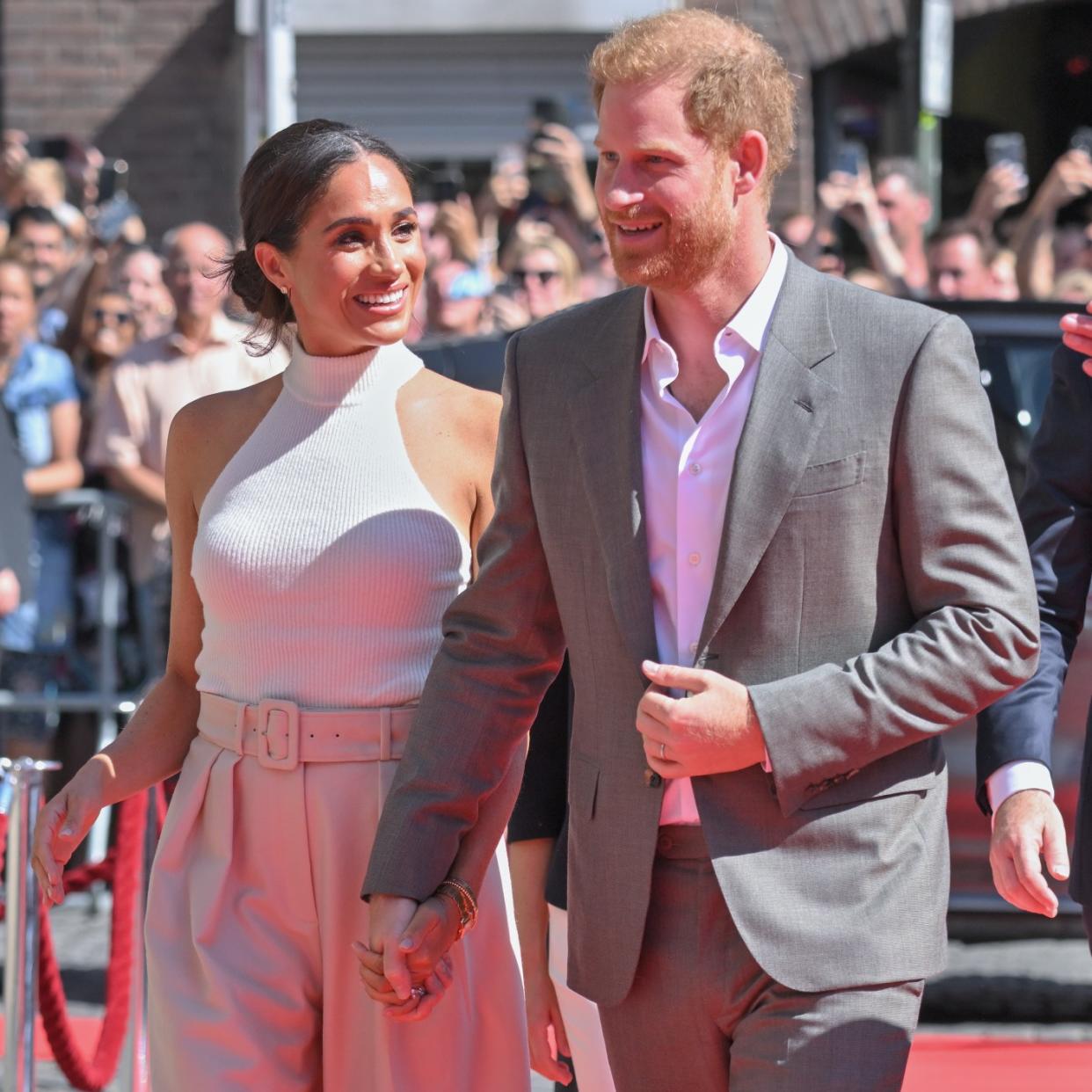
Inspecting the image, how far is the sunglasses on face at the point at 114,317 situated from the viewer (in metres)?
9.05

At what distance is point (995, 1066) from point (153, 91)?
10.7m

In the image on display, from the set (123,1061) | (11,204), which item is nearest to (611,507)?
(123,1061)

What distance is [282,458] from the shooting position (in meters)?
3.62

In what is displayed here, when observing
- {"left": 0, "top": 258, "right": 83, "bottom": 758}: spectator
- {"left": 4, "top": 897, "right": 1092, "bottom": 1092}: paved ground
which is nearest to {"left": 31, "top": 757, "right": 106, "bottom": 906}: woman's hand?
{"left": 4, "top": 897, "right": 1092, "bottom": 1092}: paved ground

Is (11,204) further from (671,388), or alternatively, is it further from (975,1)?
(671,388)

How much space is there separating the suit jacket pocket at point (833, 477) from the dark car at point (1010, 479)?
11.0 feet

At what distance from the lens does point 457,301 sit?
883 cm

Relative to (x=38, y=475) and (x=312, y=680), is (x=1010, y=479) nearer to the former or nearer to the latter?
(x=312, y=680)

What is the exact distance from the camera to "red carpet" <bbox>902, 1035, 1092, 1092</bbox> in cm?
531

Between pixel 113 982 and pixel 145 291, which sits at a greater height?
pixel 145 291

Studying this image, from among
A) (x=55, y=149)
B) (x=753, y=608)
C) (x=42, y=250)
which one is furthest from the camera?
(x=55, y=149)

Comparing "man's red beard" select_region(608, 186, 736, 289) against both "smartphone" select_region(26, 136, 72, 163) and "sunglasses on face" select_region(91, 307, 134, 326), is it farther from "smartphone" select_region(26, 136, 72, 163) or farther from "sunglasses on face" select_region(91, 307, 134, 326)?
"smartphone" select_region(26, 136, 72, 163)

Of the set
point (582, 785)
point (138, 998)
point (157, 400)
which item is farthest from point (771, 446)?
point (157, 400)

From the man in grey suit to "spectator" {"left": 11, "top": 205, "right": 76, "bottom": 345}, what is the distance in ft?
23.8
